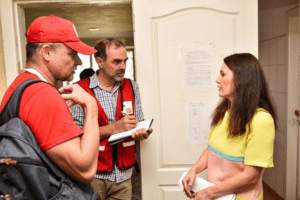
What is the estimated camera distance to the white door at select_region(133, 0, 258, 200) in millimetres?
1623

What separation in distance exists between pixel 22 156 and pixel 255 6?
166 centimetres

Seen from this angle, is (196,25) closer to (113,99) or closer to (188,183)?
(113,99)

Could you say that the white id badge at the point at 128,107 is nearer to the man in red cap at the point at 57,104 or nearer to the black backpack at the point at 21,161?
the man in red cap at the point at 57,104

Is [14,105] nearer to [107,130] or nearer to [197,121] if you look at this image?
[107,130]

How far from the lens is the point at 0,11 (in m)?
1.60

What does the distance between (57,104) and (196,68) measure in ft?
3.86

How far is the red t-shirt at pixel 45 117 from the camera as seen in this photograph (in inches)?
26.6

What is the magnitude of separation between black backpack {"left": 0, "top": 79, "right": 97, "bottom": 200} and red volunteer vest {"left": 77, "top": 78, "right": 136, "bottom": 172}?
755 millimetres

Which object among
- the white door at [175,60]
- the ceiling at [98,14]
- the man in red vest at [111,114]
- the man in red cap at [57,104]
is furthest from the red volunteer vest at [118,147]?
Result: the ceiling at [98,14]

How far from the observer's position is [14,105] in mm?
686

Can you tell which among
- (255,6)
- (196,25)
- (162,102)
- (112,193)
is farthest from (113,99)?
(255,6)

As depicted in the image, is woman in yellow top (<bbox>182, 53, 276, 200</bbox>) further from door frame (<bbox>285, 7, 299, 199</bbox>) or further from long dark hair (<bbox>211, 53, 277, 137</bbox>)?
door frame (<bbox>285, 7, 299, 199</bbox>)

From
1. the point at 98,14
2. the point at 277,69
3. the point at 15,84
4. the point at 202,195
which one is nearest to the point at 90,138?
the point at 15,84

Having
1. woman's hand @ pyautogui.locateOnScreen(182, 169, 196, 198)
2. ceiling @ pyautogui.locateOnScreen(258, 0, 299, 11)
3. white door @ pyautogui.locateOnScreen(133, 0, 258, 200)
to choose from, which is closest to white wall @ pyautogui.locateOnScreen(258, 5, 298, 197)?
ceiling @ pyautogui.locateOnScreen(258, 0, 299, 11)
